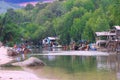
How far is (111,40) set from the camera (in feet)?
213

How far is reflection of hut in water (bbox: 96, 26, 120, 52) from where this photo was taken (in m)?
61.4

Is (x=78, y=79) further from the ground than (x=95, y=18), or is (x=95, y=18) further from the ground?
(x=95, y=18)

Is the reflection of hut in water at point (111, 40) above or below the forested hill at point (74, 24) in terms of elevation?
below

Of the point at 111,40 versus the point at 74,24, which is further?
the point at 74,24

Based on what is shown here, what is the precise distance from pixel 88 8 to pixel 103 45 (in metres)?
34.2

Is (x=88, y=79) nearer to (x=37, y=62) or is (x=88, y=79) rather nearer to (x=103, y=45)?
(x=37, y=62)

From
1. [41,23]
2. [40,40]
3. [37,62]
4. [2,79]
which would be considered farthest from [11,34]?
[2,79]

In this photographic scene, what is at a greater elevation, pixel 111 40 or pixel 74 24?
pixel 74 24

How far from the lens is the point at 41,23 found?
131 m

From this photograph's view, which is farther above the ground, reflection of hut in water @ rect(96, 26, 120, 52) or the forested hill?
the forested hill

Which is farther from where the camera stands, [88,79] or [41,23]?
[41,23]

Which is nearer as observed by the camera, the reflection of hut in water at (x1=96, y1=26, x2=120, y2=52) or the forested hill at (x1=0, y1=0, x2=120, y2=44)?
the reflection of hut in water at (x1=96, y1=26, x2=120, y2=52)

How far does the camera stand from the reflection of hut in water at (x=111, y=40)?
6138cm

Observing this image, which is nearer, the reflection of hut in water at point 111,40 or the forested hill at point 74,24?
the reflection of hut in water at point 111,40
